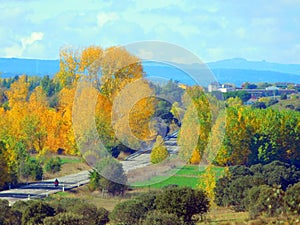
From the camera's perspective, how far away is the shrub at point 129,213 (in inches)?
744

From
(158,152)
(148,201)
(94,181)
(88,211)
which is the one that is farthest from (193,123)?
(88,211)

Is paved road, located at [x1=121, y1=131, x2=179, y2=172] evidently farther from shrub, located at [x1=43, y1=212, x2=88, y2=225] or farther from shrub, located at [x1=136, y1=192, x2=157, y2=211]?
shrub, located at [x1=43, y1=212, x2=88, y2=225]

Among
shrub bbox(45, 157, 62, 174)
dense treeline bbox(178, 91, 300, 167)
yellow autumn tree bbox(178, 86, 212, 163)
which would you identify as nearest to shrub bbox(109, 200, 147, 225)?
yellow autumn tree bbox(178, 86, 212, 163)

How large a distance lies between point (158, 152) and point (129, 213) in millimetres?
6699

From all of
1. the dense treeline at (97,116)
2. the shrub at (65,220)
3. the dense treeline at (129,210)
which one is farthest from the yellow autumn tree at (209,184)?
the shrub at (65,220)

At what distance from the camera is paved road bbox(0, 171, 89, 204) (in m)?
28.2

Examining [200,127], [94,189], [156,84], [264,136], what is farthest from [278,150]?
[156,84]

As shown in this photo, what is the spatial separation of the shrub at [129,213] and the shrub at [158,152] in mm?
5585

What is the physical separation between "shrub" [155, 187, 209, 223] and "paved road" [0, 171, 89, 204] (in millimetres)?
9329

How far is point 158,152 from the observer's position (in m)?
25.6

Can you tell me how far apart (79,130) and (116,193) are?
305 centimetres

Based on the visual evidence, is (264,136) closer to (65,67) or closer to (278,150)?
(278,150)

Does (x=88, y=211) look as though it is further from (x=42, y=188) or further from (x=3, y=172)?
(x=3, y=172)

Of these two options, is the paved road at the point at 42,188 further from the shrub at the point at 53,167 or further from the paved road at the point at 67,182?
the shrub at the point at 53,167
